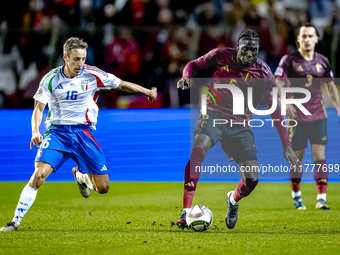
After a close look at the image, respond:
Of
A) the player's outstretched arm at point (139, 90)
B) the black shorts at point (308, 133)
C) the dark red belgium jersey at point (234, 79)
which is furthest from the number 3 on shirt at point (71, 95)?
the black shorts at point (308, 133)

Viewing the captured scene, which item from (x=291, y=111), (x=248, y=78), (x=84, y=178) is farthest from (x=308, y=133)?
(x=84, y=178)

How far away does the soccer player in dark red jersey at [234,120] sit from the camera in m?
5.47

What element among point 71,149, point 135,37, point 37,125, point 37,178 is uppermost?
point 135,37

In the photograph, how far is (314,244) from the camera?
14.9 feet

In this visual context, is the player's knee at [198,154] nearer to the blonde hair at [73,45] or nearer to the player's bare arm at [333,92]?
the blonde hair at [73,45]

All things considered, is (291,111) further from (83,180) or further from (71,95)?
(71,95)

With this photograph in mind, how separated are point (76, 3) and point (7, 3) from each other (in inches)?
59.9

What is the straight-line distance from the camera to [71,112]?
5516 mm

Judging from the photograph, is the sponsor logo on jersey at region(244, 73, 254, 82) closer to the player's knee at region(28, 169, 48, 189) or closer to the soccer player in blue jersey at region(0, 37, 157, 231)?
the soccer player in blue jersey at region(0, 37, 157, 231)

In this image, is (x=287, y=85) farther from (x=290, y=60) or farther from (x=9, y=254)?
(x=9, y=254)

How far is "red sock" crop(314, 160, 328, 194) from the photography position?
7047 mm

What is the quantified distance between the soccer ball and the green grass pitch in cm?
8

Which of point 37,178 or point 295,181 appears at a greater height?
point 37,178

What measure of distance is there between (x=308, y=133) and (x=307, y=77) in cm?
80
